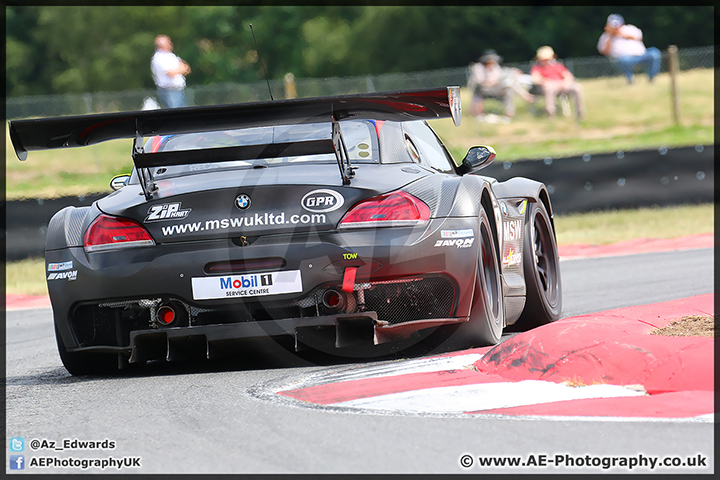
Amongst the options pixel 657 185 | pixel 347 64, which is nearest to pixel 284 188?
pixel 657 185

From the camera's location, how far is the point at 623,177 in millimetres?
16219

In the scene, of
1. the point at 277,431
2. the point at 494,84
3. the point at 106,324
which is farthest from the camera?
the point at 494,84

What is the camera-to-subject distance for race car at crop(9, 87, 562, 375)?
525 cm

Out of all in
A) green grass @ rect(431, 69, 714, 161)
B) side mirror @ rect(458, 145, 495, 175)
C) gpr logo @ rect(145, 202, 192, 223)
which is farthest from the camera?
green grass @ rect(431, 69, 714, 161)

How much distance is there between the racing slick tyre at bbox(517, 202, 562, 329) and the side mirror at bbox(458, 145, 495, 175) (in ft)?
1.75

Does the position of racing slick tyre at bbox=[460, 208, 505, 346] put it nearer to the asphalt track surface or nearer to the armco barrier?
the asphalt track surface

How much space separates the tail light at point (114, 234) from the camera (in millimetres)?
5363

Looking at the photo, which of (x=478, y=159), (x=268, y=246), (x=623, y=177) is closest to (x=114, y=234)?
(x=268, y=246)

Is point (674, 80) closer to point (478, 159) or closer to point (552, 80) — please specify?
point (552, 80)

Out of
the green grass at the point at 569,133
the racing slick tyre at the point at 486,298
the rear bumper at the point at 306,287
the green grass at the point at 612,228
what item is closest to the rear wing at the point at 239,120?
the rear bumper at the point at 306,287

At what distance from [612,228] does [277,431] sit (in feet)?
39.7

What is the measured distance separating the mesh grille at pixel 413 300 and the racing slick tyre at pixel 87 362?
1.48 meters

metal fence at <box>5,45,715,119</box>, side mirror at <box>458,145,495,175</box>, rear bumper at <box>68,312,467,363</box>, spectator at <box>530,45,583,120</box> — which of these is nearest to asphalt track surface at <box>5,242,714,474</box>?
rear bumper at <box>68,312,467,363</box>

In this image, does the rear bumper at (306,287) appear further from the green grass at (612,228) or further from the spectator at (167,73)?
the spectator at (167,73)
